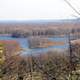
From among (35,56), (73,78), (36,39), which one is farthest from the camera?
(36,39)

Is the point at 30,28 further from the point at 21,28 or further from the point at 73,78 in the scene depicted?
the point at 73,78

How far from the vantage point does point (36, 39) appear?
9414 mm

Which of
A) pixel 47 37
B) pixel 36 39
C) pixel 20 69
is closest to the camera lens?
pixel 20 69

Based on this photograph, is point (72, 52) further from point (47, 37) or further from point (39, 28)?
point (39, 28)

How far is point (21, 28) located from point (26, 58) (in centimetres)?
457

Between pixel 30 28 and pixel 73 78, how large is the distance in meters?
7.08

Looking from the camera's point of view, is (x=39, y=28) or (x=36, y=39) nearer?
(x=36, y=39)
